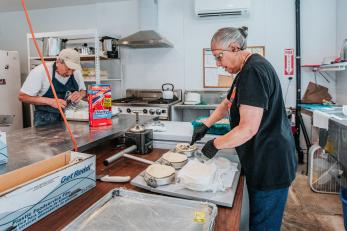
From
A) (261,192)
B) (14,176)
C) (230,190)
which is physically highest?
(14,176)

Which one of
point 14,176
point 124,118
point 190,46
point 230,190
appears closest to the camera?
point 14,176

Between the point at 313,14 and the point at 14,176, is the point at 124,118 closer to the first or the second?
the point at 14,176

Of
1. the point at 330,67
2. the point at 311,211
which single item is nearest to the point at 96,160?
the point at 311,211

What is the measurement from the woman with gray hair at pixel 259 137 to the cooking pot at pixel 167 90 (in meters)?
2.92

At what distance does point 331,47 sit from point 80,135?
13.1ft

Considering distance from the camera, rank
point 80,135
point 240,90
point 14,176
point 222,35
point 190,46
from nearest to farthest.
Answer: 1. point 14,176
2. point 240,90
3. point 222,35
4. point 80,135
5. point 190,46

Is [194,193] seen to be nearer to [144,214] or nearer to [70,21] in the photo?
[144,214]

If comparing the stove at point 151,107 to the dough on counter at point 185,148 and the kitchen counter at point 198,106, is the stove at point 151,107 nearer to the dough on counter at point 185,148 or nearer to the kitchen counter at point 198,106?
the kitchen counter at point 198,106

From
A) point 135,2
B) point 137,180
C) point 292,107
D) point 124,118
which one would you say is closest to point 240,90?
point 137,180

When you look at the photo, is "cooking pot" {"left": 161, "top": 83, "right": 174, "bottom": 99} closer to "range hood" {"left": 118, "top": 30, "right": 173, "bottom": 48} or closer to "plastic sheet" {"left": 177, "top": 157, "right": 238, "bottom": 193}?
"range hood" {"left": 118, "top": 30, "right": 173, "bottom": 48}

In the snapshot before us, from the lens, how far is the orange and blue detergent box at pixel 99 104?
1.65 metres

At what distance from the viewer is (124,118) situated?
214 cm

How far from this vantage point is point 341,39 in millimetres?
3818

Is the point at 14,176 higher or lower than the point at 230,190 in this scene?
higher
